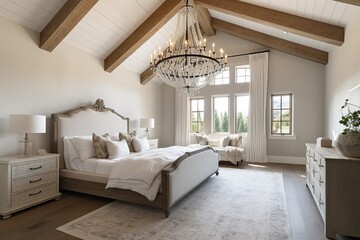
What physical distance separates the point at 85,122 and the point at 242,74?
5.05m

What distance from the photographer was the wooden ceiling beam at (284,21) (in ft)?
13.0

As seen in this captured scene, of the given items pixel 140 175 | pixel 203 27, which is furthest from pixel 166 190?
pixel 203 27

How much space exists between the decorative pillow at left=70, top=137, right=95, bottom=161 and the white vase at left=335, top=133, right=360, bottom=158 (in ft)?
12.4

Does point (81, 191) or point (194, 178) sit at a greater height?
point (194, 178)

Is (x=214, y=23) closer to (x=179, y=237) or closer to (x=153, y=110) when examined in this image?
(x=153, y=110)

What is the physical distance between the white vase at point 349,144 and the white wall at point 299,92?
419 cm

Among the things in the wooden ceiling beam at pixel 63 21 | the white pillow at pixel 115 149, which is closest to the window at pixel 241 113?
the white pillow at pixel 115 149

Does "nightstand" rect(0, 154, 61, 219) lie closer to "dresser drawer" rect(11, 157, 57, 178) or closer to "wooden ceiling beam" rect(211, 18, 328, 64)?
"dresser drawer" rect(11, 157, 57, 178)

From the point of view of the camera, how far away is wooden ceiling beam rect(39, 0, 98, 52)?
3410mm

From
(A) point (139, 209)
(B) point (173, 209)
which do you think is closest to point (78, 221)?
(A) point (139, 209)

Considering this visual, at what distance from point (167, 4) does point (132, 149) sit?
336 centimetres

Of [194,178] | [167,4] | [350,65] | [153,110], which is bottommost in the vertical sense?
[194,178]

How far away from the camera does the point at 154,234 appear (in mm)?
2307

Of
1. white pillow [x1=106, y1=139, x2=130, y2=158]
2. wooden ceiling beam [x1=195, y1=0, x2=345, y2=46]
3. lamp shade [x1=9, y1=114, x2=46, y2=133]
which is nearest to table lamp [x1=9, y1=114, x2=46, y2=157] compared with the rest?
lamp shade [x1=9, y1=114, x2=46, y2=133]
